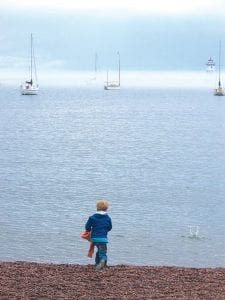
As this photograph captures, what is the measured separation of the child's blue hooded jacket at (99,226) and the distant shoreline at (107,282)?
21.6 inches

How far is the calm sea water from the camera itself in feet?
64.2

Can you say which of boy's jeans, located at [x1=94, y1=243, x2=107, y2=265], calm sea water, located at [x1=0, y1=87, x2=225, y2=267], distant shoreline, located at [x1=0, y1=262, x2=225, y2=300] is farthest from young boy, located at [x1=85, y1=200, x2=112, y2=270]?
calm sea water, located at [x1=0, y1=87, x2=225, y2=267]

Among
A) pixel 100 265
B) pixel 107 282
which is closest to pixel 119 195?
pixel 100 265

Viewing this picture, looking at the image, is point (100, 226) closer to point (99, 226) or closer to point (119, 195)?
point (99, 226)

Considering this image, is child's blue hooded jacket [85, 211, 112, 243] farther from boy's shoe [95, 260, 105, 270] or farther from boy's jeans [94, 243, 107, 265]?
boy's shoe [95, 260, 105, 270]

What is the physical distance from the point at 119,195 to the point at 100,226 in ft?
58.2

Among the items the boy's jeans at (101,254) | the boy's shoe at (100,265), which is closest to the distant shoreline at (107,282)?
the boy's shoe at (100,265)

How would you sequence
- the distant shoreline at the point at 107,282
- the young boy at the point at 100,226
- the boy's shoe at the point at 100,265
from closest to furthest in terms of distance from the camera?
1. the distant shoreline at the point at 107,282
2. the boy's shoe at the point at 100,265
3. the young boy at the point at 100,226

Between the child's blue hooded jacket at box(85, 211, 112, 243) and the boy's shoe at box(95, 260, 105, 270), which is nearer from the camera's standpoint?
the boy's shoe at box(95, 260, 105, 270)

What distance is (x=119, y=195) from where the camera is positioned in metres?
30.0

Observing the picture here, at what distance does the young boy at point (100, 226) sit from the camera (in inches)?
482

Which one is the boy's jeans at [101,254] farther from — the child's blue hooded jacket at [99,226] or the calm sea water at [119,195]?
the calm sea water at [119,195]

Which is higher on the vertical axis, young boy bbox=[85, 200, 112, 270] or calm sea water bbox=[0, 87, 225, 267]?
young boy bbox=[85, 200, 112, 270]

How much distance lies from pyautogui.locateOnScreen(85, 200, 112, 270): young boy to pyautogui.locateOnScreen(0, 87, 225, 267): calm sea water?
544 cm
